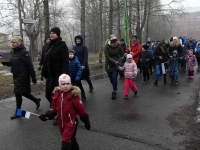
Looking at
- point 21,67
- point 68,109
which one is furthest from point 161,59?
point 68,109

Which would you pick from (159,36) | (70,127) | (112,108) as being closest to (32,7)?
(159,36)

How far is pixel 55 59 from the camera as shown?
479 cm

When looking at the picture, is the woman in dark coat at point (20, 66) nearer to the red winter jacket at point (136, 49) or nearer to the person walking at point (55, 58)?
the person walking at point (55, 58)

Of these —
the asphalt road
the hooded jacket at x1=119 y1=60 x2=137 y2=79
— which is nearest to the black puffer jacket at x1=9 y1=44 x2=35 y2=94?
the asphalt road

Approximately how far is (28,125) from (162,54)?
621 cm

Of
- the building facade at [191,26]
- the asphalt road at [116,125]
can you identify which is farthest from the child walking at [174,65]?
the building facade at [191,26]

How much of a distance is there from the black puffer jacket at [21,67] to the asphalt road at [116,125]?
78 cm

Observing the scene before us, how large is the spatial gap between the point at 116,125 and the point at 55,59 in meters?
1.88

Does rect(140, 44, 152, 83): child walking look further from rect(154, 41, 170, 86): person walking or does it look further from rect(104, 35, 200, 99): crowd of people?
rect(154, 41, 170, 86): person walking

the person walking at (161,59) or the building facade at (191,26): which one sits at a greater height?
the building facade at (191,26)

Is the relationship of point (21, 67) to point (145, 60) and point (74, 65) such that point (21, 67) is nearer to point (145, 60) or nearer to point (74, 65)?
point (74, 65)

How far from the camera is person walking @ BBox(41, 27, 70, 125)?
15.5 ft

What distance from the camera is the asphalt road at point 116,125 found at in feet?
13.3

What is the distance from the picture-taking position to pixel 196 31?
100 m
